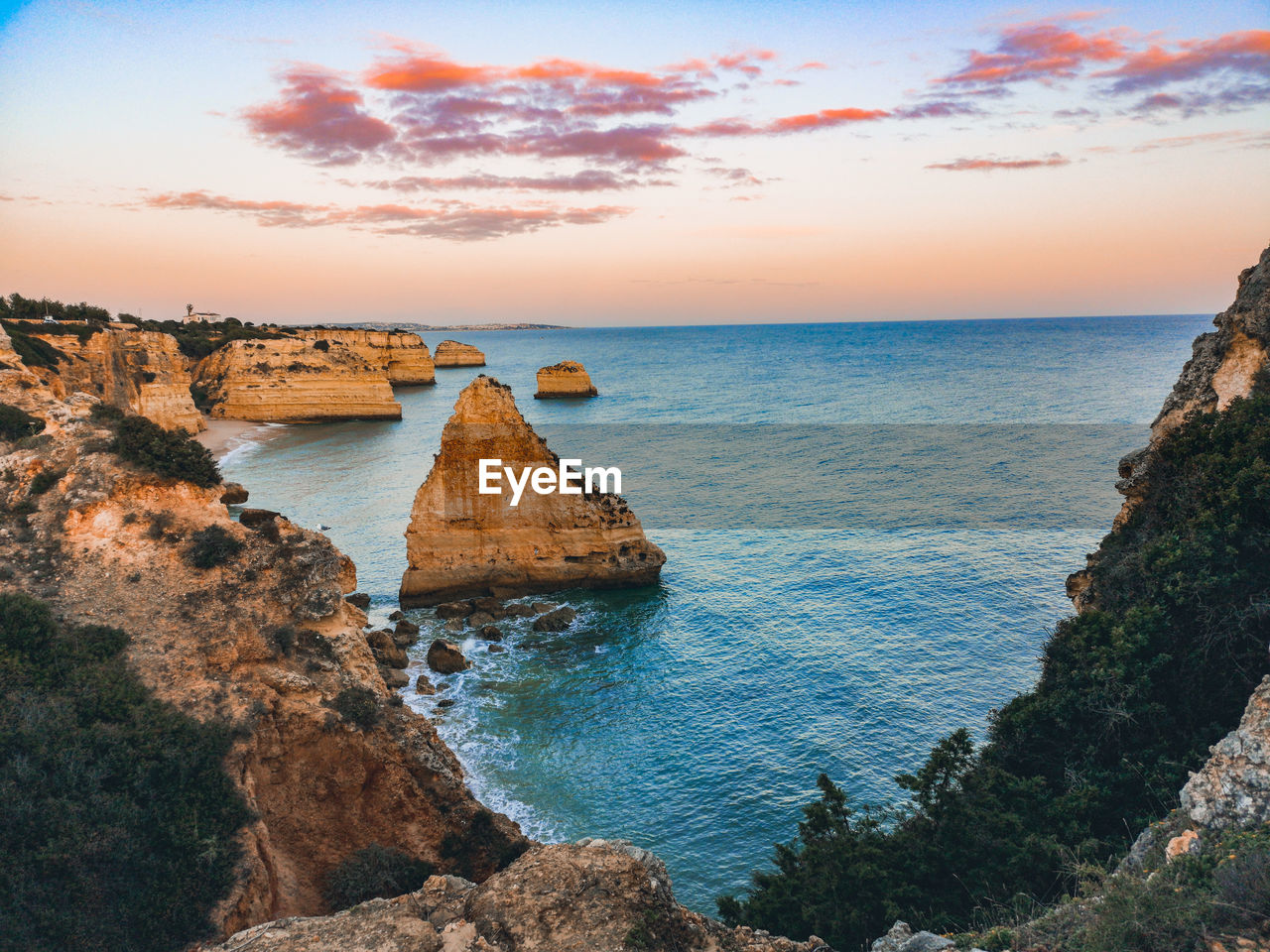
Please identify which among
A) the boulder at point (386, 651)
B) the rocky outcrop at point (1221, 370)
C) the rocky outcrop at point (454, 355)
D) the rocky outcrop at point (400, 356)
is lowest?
the boulder at point (386, 651)

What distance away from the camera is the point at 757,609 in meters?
33.2

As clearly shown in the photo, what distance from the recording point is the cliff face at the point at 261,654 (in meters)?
13.7

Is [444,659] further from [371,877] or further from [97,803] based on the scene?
[97,803]

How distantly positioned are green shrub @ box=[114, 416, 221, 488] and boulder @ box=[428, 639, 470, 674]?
13483 millimetres

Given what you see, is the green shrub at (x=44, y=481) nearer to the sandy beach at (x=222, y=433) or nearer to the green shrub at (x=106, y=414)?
the green shrub at (x=106, y=414)

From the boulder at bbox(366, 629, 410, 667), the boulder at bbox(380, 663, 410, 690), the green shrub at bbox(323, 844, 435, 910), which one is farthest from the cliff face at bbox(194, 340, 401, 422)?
the green shrub at bbox(323, 844, 435, 910)

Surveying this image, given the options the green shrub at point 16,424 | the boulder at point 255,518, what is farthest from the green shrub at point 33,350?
Result: the boulder at point 255,518

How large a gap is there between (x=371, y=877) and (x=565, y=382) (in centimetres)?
10539

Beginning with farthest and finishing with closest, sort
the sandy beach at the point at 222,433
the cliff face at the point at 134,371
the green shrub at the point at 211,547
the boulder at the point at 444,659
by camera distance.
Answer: the sandy beach at the point at 222,433 < the cliff face at the point at 134,371 < the boulder at the point at 444,659 < the green shrub at the point at 211,547

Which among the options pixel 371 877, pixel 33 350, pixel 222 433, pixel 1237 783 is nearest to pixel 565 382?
pixel 222 433

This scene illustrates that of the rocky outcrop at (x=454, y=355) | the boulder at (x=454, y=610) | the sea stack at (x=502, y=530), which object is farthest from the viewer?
the rocky outcrop at (x=454, y=355)

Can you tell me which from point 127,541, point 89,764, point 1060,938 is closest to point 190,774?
point 89,764

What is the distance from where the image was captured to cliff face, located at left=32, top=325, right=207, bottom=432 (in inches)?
1930

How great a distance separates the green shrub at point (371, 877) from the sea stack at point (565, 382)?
104 meters
